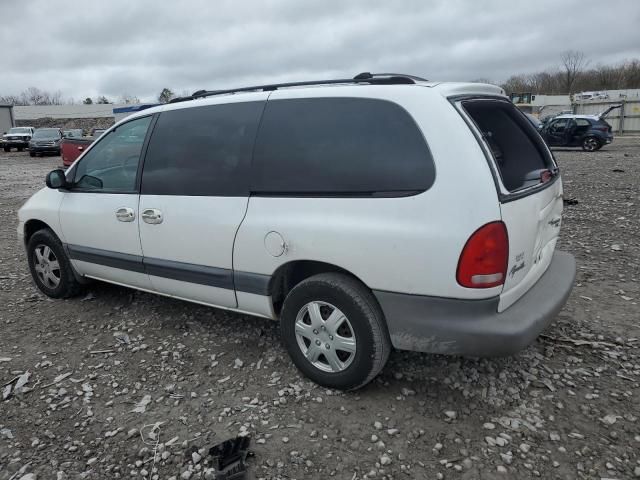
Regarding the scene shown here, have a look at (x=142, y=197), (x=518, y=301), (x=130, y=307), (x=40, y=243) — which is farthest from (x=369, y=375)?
(x=40, y=243)

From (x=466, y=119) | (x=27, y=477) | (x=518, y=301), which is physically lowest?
(x=27, y=477)

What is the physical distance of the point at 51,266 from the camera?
467 centimetres

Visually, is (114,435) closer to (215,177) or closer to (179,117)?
(215,177)

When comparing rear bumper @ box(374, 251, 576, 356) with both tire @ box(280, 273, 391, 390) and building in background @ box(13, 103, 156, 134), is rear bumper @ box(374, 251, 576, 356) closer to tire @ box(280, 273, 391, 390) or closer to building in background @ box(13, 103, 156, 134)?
tire @ box(280, 273, 391, 390)

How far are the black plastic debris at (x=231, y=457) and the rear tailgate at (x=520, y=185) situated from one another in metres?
1.52

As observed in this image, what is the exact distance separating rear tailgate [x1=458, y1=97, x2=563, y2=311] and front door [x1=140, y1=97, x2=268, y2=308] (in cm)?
143

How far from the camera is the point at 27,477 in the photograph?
251 centimetres

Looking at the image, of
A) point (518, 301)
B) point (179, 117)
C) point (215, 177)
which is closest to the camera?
point (518, 301)

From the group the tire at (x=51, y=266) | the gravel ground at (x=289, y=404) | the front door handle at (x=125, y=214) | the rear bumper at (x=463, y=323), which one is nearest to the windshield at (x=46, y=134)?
the tire at (x=51, y=266)

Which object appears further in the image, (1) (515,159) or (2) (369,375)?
(1) (515,159)

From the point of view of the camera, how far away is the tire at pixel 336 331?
9.20 feet

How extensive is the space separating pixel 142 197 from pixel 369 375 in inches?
83.3

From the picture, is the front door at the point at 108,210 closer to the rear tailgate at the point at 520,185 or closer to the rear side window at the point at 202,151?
the rear side window at the point at 202,151

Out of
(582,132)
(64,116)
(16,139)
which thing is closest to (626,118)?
(582,132)
